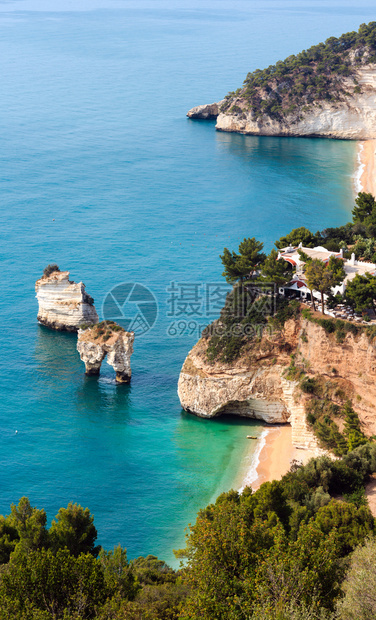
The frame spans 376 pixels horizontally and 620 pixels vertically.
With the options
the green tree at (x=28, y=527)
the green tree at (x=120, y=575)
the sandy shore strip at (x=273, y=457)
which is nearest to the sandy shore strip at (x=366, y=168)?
the sandy shore strip at (x=273, y=457)

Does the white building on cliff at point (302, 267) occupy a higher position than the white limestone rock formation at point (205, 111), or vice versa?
the white limestone rock formation at point (205, 111)

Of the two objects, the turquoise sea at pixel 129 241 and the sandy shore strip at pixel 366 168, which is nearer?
the turquoise sea at pixel 129 241

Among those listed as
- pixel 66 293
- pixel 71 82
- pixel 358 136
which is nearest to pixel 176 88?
pixel 71 82

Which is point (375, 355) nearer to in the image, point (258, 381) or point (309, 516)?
point (258, 381)

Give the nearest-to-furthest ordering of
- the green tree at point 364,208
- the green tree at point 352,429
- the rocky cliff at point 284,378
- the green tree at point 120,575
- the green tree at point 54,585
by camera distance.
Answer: the green tree at point 54,585
the green tree at point 120,575
the green tree at point 352,429
the rocky cliff at point 284,378
the green tree at point 364,208

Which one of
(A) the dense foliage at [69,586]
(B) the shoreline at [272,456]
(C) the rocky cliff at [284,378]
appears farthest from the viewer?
(B) the shoreline at [272,456]

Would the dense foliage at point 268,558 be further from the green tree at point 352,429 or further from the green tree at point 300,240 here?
the green tree at point 300,240
